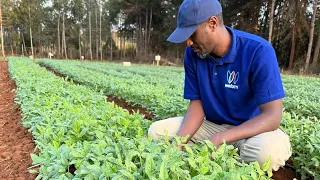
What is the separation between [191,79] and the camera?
8.30ft

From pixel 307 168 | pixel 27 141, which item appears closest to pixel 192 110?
pixel 307 168

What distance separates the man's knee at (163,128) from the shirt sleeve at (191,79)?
0.27m

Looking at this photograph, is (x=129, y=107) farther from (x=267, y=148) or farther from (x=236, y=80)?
(x=267, y=148)

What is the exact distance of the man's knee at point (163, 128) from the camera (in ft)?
7.97

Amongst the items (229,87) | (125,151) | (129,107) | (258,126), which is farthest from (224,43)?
(129,107)

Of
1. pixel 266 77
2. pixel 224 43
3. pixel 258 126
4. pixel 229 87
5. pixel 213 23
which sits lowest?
pixel 258 126

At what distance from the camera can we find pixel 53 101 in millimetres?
3756

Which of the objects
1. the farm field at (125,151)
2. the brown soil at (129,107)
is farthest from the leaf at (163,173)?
the brown soil at (129,107)

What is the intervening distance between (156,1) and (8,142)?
31.6 metres

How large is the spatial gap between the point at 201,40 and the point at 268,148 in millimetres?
928

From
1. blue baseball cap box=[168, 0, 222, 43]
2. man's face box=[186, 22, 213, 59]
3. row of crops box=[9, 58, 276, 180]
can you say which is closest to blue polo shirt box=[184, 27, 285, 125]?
man's face box=[186, 22, 213, 59]

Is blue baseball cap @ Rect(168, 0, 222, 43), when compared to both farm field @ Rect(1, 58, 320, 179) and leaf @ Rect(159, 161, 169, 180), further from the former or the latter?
leaf @ Rect(159, 161, 169, 180)

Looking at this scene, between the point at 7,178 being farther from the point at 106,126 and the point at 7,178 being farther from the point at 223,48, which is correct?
the point at 223,48

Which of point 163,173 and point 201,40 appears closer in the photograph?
point 163,173
